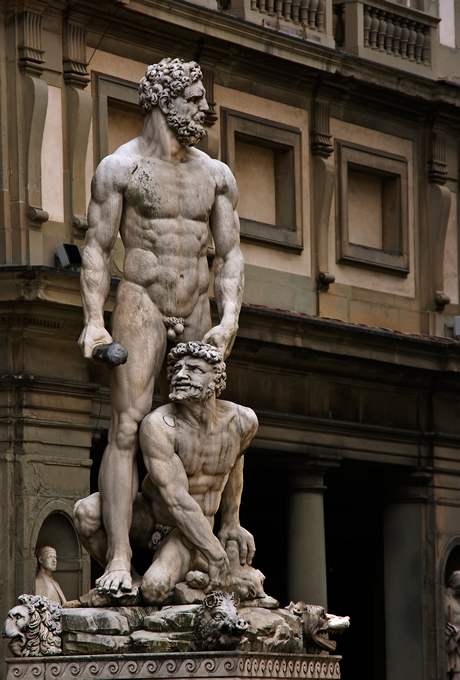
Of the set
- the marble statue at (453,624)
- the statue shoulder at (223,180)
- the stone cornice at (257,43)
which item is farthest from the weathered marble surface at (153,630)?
the marble statue at (453,624)

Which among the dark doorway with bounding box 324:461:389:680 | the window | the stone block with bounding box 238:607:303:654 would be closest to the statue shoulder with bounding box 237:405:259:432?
the stone block with bounding box 238:607:303:654

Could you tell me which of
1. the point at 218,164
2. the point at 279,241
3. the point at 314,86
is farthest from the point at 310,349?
the point at 218,164

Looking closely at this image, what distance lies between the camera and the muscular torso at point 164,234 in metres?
11.4

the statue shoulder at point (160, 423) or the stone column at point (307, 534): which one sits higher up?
the stone column at point (307, 534)

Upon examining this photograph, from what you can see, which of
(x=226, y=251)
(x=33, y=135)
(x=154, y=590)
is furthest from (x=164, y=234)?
(x=33, y=135)

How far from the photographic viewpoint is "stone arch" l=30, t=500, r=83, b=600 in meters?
19.7

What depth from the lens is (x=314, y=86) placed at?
24453mm

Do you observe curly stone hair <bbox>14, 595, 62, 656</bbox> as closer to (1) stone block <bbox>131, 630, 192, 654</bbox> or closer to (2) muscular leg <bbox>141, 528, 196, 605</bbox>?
(1) stone block <bbox>131, 630, 192, 654</bbox>

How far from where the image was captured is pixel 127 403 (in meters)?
11.2

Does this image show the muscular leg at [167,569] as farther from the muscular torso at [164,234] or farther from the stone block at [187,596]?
the muscular torso at [164,234]

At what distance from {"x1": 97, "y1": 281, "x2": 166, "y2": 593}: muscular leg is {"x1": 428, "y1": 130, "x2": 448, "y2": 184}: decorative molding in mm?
15334

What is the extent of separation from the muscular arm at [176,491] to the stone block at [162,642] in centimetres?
51

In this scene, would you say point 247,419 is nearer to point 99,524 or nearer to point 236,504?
point 236,504

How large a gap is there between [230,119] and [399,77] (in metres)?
3.06
